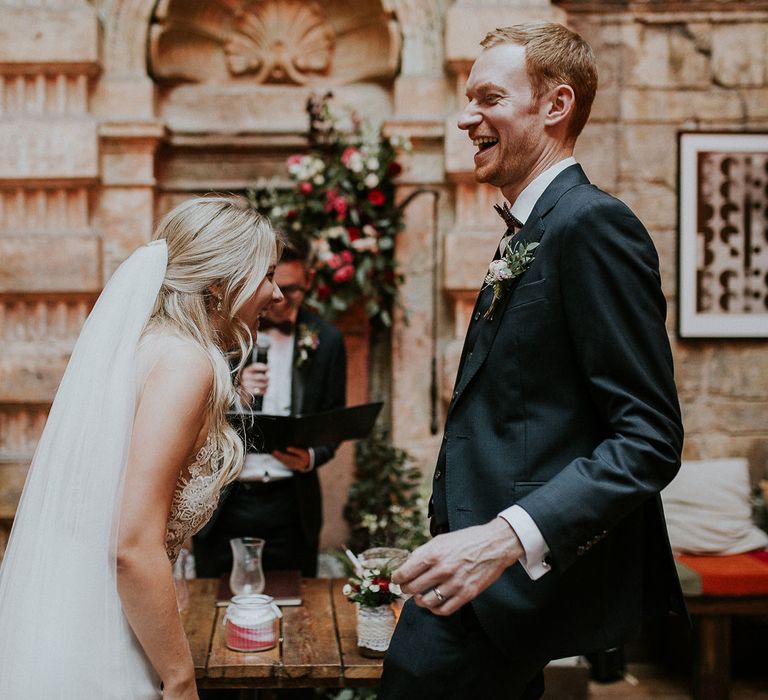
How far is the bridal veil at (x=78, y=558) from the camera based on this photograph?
1698mm

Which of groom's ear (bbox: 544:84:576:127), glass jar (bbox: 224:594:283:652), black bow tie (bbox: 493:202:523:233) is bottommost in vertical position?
glass jar (bbox: 224:594:283:652)

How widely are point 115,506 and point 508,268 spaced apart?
874 millimetres

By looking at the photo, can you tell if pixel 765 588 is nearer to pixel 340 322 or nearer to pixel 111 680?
pixel 340 322

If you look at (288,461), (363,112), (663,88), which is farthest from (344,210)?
(663,88)

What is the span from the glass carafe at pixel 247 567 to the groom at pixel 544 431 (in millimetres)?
901

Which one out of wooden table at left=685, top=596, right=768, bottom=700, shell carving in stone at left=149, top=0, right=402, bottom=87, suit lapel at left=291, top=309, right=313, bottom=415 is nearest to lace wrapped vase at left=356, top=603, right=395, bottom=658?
suit lapel at left=291, top=309, right=313, bottom=415

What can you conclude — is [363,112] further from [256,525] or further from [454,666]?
[454,666]

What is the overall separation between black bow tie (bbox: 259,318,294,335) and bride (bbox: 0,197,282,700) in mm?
1620

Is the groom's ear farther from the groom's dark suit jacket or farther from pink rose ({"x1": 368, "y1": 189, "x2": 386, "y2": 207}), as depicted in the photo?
pink rose ({"x1": 368, "y1": 189, "x2": 386, "y2": 207})

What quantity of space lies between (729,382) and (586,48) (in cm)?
315

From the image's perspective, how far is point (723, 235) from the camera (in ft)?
14.6

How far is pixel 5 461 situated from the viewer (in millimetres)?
4094

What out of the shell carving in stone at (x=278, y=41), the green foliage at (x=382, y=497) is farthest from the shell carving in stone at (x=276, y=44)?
the green foliage at (x=382, y=497)

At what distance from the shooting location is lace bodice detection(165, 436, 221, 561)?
74.3 inches
